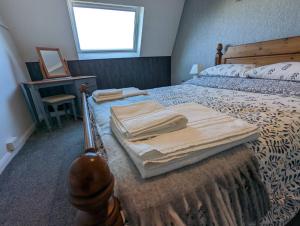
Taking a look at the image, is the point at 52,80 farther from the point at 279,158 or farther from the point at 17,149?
the point at 279,158

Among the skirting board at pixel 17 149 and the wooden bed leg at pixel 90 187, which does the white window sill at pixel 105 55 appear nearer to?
the skirting board at pixel 17 149

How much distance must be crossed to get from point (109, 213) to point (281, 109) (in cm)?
121

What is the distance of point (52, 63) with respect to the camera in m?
2.92

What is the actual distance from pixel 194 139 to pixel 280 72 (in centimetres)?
163

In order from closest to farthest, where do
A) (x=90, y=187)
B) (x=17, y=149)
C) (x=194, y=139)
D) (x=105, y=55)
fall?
1. (x=90, y=187)
2. (x=194, y=139)
3. (x=17, y=149)
4. (x=105, y=55)

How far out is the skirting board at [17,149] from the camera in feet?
5.63

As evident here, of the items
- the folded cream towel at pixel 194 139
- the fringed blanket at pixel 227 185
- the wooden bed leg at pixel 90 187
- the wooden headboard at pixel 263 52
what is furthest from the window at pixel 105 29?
the wooden bed leg at pixel 90 187

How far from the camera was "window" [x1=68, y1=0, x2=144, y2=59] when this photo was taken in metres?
3.00

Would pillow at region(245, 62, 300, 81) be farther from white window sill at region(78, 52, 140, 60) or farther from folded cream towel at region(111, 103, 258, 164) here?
white window sill at region(78, 52, 140, 60)

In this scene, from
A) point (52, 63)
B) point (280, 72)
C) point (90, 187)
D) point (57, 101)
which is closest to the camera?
point (90, 187)

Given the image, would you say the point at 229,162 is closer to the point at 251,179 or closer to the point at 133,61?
the point at 251,179

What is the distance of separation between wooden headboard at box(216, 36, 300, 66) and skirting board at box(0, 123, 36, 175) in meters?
3.23

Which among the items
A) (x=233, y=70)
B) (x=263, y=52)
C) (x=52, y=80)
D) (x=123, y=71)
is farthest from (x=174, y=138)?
(x=123, y=71)

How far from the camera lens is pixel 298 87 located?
1.39 metres
